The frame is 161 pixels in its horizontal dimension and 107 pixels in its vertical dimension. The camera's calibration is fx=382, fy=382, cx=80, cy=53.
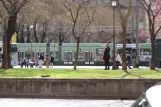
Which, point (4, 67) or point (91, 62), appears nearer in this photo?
point (4, 67)

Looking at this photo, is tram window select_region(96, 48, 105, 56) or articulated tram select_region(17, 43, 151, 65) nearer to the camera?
tram window select_region(96, 48, 105, 56)

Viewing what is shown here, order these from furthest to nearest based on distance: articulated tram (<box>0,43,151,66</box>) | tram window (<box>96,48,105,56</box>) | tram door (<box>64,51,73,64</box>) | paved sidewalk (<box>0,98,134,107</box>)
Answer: tram door (<box>64,51,73,64</box>) < articulated tram (<box>0,43,151,66</box>) < tram window (<box>96,48,105,56</box>) < paved sidewalk (<box>0,98,134,107</box>)

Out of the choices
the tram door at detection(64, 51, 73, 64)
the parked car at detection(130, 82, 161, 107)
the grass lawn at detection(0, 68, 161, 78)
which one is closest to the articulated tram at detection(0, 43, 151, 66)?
the tram door at detection(64, 51, 73, 64)

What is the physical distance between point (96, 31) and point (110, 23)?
10.3 ft

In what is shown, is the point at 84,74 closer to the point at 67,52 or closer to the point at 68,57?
the point at 67,52

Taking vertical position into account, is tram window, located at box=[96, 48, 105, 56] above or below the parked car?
above

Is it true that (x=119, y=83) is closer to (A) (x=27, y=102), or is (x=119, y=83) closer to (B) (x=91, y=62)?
(A) (x=27, y=102)

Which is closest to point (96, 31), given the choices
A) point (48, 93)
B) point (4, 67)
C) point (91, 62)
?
point (91, 62)

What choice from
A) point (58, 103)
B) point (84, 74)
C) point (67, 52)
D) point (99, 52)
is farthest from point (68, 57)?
point (58, 103)

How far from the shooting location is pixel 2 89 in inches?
602

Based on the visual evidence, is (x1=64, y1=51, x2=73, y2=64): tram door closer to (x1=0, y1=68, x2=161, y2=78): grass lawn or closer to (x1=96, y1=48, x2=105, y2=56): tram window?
(x1=96, y1=48, x2=105, y2=56): tram window

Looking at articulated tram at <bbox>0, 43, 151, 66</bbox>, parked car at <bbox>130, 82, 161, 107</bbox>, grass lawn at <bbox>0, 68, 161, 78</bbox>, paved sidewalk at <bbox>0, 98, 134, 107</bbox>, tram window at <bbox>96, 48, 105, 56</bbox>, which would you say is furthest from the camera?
articulated tram at <bbox>0, 43, 151, 66</bbox>

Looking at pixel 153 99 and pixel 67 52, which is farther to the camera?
pixel 67 52

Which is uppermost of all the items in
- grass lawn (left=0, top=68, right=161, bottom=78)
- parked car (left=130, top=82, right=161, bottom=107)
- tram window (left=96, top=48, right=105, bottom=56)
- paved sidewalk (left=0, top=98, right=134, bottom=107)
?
tram window (left=96, top=48, right=105, bottom=56)
